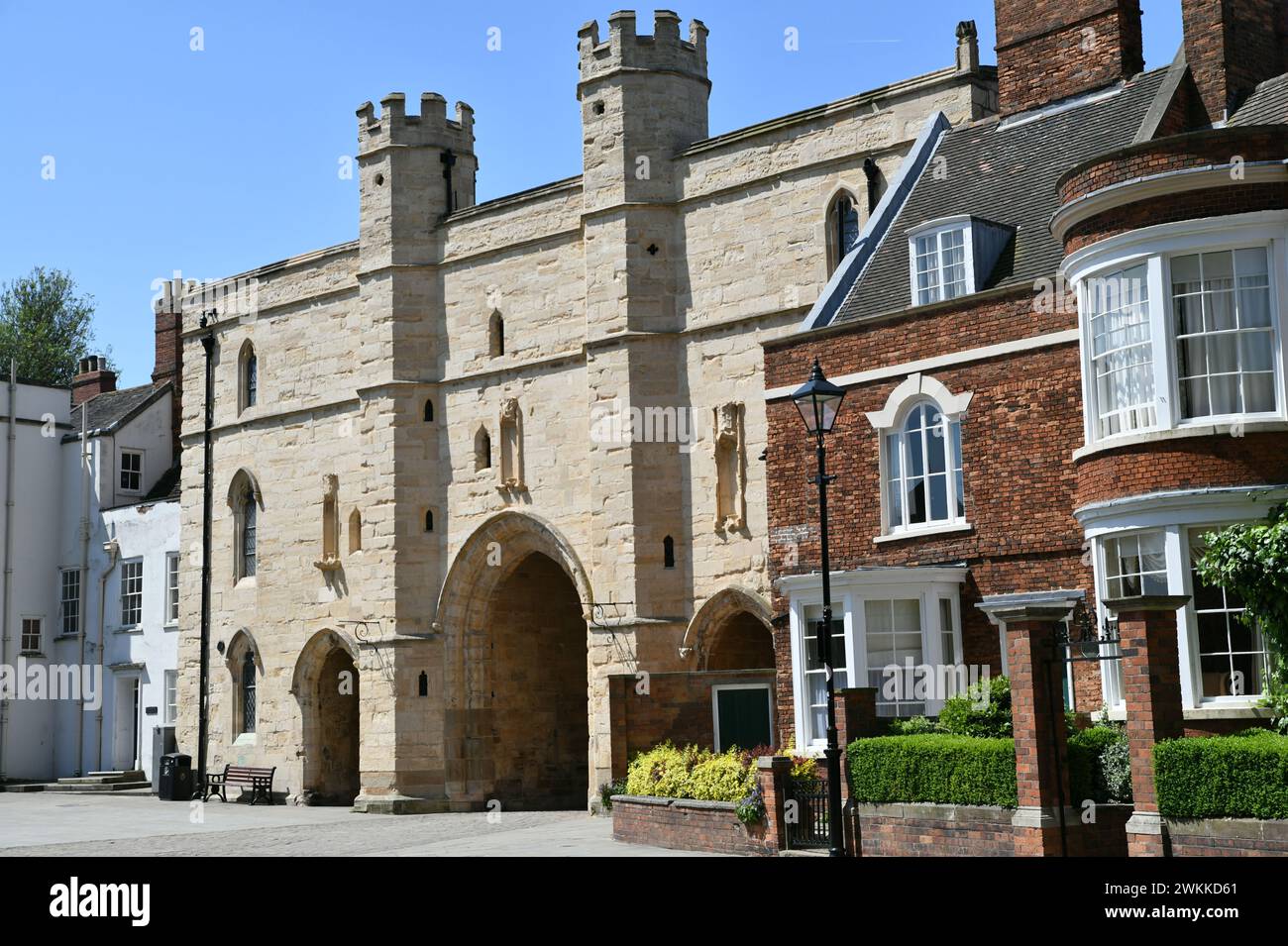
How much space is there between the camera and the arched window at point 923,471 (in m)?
22.1

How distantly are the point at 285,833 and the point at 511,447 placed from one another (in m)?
9.29

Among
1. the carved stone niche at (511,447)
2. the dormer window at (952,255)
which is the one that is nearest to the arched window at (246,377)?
the carved stone niche at (511,447)

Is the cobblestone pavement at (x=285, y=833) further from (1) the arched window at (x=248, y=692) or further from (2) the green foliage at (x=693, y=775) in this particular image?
(1) the arched window at (x=248, y=692)

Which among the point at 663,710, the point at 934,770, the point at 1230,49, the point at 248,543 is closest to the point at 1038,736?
the point at 934,770

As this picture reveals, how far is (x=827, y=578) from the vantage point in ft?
59.0

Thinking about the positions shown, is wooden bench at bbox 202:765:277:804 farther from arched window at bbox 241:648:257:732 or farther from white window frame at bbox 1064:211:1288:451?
white window frame at bbox 1064:211:1288:451

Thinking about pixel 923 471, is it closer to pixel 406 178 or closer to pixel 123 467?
pixel 406 178

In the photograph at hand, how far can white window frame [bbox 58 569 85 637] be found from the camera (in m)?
43.2

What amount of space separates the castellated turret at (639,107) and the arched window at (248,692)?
14416 mm

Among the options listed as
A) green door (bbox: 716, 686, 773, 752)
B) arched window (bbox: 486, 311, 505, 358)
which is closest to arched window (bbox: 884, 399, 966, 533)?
green door (bbox: 716, 686, 773, 752)

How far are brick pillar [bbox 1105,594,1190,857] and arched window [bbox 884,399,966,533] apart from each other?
6431 millimetres
